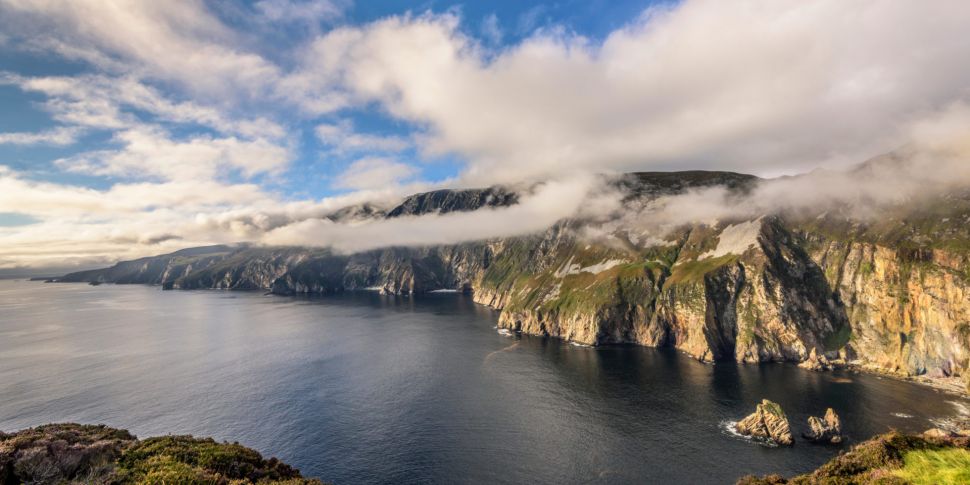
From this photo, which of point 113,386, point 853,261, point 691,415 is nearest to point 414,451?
point 691,415

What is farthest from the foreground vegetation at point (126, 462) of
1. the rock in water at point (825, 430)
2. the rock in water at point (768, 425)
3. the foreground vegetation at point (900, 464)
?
the rock in water at point (825, 430)

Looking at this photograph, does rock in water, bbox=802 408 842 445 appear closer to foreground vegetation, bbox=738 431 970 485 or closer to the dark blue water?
the dark blue water

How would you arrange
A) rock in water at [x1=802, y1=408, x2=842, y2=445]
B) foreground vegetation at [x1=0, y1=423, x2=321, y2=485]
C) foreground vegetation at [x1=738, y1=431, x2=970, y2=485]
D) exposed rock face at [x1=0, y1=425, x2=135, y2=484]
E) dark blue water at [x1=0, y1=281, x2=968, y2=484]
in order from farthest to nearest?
rock in water at [x1=802, y1=408, x2=842, y2=445] → dark blue water at [x1=0, y1=281, x2=968, y2=484] → foreground vegetation at [x1=0, y1=423, x2=321, y2=485] → exposed rock face at [x1=0, y1=425, x2=135, y2=484] → foreground vegetation at [x1=738, y1=431, x2=970, y2=485]

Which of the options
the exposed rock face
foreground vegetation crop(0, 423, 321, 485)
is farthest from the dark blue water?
the exposed rock face

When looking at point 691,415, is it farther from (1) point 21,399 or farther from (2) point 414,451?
(1) point 21,399

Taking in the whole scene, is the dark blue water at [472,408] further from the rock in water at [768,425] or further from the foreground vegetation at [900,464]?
the foreground vegetation at [900,464]
